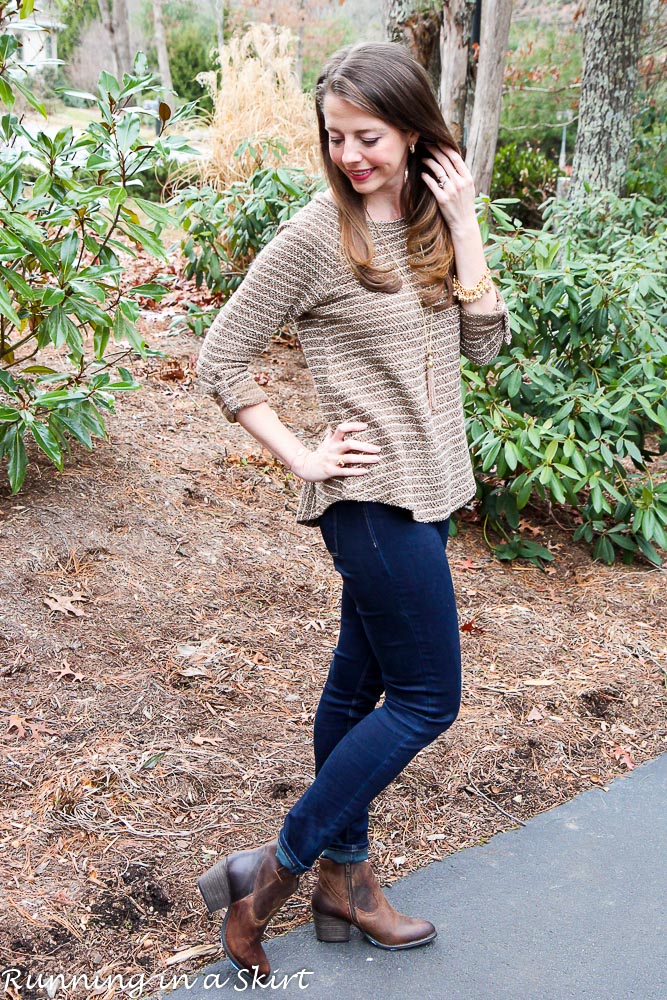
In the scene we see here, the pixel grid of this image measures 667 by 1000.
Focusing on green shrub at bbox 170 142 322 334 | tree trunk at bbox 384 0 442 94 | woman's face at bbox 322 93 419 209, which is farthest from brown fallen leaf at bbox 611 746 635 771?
tree trunk at bbox 384 0 442 94

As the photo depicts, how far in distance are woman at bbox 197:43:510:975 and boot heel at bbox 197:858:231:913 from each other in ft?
0.08

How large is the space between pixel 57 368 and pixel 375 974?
11.4 feet

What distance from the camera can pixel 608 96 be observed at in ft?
24.6

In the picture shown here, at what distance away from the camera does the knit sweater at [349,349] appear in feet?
6.37

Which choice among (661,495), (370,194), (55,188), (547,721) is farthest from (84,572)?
(661,495)

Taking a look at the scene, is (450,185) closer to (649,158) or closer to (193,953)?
(193,953)

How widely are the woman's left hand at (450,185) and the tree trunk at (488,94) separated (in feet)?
12.9

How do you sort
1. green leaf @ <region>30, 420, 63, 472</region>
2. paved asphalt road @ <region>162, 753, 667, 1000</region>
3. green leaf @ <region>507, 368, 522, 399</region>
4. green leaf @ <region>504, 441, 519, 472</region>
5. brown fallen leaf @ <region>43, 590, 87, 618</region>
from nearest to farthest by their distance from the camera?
1. paved asphalt road @ <region>162, 753, 667, 1000</region>
2. brown fallen leaf @ <region>43, 590, 87, 618</region>
3. green leaf @ <region>30, 420, 63, 472</region>
4. green leaf @ <region>504, 441, 519, 472</region>
5. green leaf @ <region>507, 368, 522, 399</region>

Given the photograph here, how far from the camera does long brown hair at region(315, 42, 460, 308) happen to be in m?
1.88

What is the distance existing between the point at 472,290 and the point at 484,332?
0.13m

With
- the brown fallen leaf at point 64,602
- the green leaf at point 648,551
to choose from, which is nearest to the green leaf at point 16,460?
the brown fallen leaf at point 64,602

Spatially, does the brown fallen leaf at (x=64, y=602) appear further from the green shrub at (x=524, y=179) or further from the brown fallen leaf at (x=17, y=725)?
the green shrub at (x=524, y=179)

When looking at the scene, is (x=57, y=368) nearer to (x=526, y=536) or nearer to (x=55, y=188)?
(x=55, y=188)

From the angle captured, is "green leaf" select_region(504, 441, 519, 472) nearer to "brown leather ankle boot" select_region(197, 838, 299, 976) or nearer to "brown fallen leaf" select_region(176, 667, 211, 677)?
"brown fallen leaf" select_region(176, 667, 211, 677)
